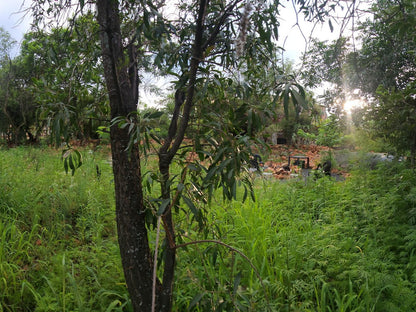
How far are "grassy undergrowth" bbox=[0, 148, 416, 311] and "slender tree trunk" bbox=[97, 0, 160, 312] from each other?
0.26 m

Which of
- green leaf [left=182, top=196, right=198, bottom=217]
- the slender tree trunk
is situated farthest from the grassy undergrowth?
the slender tree trunk

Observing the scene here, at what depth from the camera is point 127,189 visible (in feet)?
4.54

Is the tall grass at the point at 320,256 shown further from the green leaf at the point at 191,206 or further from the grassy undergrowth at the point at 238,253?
the green leaf at the point at 191,206

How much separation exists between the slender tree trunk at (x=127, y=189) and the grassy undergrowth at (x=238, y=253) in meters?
0.26

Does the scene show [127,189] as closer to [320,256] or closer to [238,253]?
[238,253]

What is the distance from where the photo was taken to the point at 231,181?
105 cm

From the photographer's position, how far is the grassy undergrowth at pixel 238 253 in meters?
1.85

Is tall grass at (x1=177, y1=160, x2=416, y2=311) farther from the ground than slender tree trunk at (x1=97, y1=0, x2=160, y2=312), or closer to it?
closer to it

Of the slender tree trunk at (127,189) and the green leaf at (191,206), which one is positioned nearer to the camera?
the green leaf at (191,206)

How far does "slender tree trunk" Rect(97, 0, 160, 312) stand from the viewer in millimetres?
1380

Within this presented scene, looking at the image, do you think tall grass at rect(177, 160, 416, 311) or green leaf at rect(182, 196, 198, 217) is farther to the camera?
tall grass at rect(177, 160, 416, 311)

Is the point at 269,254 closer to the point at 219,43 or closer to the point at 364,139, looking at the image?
the point at 219,43

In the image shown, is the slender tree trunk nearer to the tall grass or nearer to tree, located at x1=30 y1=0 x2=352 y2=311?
tree, located at x1=30 y1=0 x2=352 y2=311

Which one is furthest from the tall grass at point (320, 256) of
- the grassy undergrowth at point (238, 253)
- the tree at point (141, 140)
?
the tree at point (141, 140)
